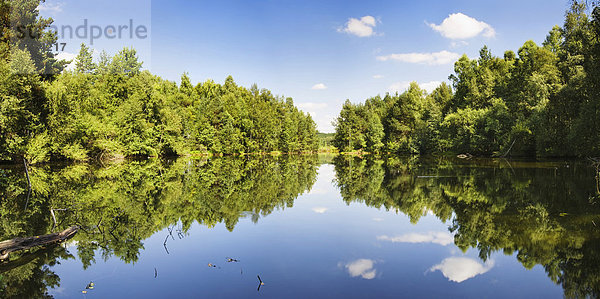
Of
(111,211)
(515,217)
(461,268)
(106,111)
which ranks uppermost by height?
(106,111)

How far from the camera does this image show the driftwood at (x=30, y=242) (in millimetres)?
7148

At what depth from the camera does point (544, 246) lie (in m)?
7.99

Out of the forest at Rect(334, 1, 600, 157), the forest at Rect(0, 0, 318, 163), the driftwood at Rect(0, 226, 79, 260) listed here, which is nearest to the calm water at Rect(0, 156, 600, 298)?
the driftwood at Rect(0, 226, 79, 260)

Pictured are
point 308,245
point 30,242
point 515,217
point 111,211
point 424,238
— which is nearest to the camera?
point 30,242

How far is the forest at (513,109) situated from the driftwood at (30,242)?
73.1ft

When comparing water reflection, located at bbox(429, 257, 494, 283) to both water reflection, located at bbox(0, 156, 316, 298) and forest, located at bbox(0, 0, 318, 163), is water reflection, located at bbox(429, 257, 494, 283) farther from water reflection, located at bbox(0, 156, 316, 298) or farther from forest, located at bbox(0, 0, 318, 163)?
forest, located at bbox(0, 0, 318, 163)

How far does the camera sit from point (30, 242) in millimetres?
7707

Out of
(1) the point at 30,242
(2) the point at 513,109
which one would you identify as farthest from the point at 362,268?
(2) the point at 513,109

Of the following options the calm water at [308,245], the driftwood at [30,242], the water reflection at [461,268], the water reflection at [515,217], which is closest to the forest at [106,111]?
the calm water at [308,245]

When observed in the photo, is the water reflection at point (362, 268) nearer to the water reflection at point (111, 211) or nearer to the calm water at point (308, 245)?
the calm water at point (308, 245)

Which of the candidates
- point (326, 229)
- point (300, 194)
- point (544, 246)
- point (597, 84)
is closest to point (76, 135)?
point (300, 194)

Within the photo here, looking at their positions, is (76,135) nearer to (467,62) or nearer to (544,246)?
(544,246)

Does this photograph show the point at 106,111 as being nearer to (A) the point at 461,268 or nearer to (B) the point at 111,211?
(B) the point at 111,211

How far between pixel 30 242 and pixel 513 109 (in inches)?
2219
